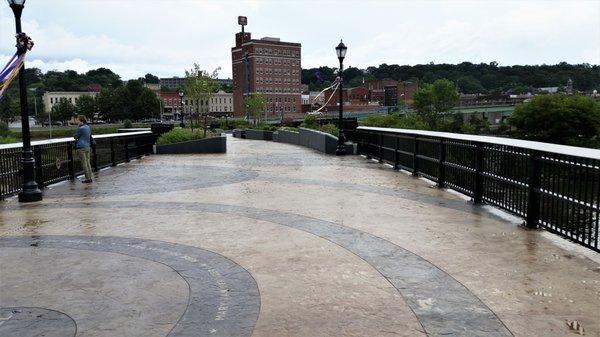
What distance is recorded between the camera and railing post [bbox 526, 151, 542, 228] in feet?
25.4

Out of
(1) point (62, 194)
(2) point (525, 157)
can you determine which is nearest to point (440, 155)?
(2) point (525, 157)

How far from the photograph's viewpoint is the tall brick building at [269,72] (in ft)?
473

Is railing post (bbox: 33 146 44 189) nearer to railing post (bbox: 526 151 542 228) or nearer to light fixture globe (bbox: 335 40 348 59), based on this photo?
railing post (bbox: 526 151 542 228)

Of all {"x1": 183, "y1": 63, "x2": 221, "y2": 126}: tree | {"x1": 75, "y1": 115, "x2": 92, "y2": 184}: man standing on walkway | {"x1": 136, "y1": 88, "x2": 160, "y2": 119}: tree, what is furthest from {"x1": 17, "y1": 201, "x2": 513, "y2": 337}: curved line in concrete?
{"x1": 136, "y1": 88, "x2": 160, "y2": 119}: tree

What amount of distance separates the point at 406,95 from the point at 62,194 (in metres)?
160

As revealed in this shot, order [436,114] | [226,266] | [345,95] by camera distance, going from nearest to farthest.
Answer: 1. [226,266]
2. [436,114]
3. [345,95]

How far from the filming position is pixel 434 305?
4.77 metres

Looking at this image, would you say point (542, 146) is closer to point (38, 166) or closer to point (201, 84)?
point (38, 166)

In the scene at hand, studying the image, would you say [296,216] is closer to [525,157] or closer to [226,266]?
[226,266]

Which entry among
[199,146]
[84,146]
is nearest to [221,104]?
[199,146]

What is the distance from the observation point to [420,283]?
5367mm

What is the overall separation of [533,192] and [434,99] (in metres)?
105

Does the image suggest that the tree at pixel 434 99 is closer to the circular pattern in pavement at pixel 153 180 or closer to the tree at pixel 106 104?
the tree at pixel 106 104

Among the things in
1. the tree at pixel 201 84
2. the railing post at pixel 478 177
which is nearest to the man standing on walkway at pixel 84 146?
the railing post at pixel 478 177
